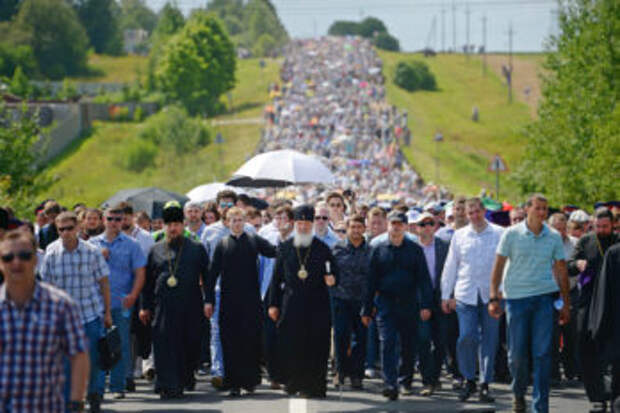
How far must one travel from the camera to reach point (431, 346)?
13.9 meters

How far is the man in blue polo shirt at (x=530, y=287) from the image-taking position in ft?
35.7

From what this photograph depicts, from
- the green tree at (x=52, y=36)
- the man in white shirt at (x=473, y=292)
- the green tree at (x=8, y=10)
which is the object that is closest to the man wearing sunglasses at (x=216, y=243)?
the man in white shirt at (x=473, y=292)

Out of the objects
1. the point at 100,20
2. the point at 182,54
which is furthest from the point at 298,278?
the point at 100,20

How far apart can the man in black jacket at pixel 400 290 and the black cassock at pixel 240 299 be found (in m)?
1.35

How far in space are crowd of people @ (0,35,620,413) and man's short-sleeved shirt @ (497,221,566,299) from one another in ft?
0.05

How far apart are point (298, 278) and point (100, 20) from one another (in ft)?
537

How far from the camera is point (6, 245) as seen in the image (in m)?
6.69

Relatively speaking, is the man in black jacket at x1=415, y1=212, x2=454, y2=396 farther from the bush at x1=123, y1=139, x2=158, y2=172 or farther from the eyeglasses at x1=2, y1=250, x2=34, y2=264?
the bush at x1=123, y1=139, x2=158, y2=172

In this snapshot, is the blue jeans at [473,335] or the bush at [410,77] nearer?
the blue jeans at [473,335]

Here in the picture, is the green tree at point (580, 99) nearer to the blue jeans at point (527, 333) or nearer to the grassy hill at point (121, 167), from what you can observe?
the blue jeans at point (527, 333)

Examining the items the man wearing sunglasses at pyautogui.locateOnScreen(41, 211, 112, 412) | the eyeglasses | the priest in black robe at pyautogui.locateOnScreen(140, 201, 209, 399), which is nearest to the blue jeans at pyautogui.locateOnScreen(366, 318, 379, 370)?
the priest in black robe at pyautogui.locateOnScreen(140, 201, 209, 399)

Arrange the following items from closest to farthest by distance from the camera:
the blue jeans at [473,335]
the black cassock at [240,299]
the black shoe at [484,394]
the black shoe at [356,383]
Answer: the black shoe at [484,394], the blue jeans at [473,335], the black cassock at [240,299], the black shoe at [356,383]

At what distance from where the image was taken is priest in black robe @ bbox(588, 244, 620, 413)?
35.1ft

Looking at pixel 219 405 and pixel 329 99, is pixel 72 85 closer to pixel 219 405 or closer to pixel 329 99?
pixel 329 99
